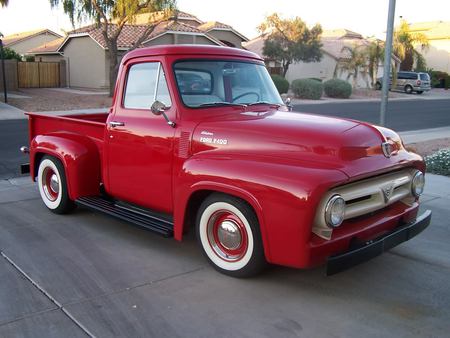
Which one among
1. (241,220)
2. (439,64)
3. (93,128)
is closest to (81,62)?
(93,128)

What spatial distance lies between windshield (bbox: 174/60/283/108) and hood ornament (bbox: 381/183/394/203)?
1.63m

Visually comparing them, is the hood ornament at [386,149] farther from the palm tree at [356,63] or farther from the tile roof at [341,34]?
the tile roof at [341,34]

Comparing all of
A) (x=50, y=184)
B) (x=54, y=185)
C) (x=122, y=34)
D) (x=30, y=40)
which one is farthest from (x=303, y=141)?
(x=30, y=40)

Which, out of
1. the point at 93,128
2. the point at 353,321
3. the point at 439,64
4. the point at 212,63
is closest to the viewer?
the point at 353,321

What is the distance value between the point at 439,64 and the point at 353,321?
66897 mm

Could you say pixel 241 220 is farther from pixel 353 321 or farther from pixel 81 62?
pixel 81 62

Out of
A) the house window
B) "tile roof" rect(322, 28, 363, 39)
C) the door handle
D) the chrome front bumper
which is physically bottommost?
the chrome front bumper

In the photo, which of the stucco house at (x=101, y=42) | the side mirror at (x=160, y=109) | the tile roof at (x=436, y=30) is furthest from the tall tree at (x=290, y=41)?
the side mirror at (x=160, y=109)

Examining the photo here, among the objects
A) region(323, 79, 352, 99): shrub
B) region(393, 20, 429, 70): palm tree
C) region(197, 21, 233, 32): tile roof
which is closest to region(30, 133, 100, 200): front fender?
region(323, 79, 352, 99): shrub

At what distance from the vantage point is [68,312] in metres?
3.65

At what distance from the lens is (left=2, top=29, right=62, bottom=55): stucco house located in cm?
5841

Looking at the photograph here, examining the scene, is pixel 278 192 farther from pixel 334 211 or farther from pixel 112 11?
pixel 112 11

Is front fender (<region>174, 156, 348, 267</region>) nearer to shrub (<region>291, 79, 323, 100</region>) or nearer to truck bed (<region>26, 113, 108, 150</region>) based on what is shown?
truck bed (<region>26, 113, 108, 150</region>)

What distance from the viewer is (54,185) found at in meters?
6.25
